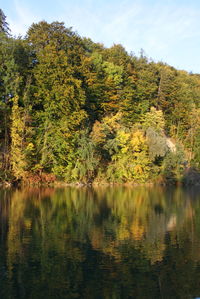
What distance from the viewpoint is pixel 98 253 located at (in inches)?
594

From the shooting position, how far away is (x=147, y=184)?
54438mm

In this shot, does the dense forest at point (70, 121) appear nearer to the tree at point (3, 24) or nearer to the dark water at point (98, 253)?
the tree at point (3, 24)

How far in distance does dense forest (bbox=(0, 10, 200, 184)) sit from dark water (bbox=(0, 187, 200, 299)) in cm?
2042

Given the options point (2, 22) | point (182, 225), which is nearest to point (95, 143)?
point (2, 22)

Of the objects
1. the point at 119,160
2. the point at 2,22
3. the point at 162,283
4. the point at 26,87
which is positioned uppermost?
the point at 2,22

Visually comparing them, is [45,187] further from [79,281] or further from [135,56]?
[135,56]

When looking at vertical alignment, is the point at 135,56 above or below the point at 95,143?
above

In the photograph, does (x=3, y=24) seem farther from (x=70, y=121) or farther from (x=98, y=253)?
(x=98, y=253)

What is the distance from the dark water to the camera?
11.4 meters

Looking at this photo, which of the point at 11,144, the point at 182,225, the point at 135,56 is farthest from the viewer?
the point at 135,56

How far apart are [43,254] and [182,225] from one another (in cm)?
1017

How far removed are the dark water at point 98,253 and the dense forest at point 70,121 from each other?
67.0 feet

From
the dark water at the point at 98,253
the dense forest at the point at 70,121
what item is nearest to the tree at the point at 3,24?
the dense forest at the point at 70,121

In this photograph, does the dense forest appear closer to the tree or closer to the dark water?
the tree
